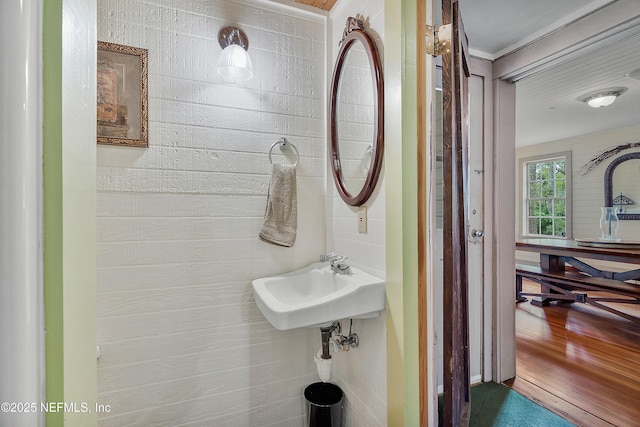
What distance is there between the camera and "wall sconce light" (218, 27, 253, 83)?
153 centimetres

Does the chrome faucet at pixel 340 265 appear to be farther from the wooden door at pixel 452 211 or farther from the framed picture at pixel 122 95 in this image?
the framed picture at pixel 122 95

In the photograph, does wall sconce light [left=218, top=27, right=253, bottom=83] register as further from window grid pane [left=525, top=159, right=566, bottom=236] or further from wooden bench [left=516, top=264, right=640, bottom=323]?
window grid pane [left=525, top=159, right=566, bottom=236]

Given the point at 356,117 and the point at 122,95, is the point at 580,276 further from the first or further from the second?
the point at 122,95

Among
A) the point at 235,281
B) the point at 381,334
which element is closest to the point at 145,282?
the point at 235,281

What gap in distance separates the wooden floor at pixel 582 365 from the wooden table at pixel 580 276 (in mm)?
200

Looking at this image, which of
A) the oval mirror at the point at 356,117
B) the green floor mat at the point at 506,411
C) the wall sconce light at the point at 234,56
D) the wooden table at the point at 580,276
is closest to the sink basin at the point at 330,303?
the oval mirror at the point at 356,117

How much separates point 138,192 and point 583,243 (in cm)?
446

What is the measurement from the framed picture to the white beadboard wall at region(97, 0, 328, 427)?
0.04 meters

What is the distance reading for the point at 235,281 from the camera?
64.3 inches

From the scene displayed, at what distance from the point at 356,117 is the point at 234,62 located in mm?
654

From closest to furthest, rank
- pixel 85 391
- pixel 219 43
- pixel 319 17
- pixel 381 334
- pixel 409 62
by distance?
pixel 85 391 < pixel 409 62 < pixel 381 334 < pixel 219 43 < pixel 319 17

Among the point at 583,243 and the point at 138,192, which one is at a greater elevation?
the point at 138,192

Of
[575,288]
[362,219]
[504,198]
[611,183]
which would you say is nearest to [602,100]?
[575,288]

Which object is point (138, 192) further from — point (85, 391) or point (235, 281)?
point (85, 391)
